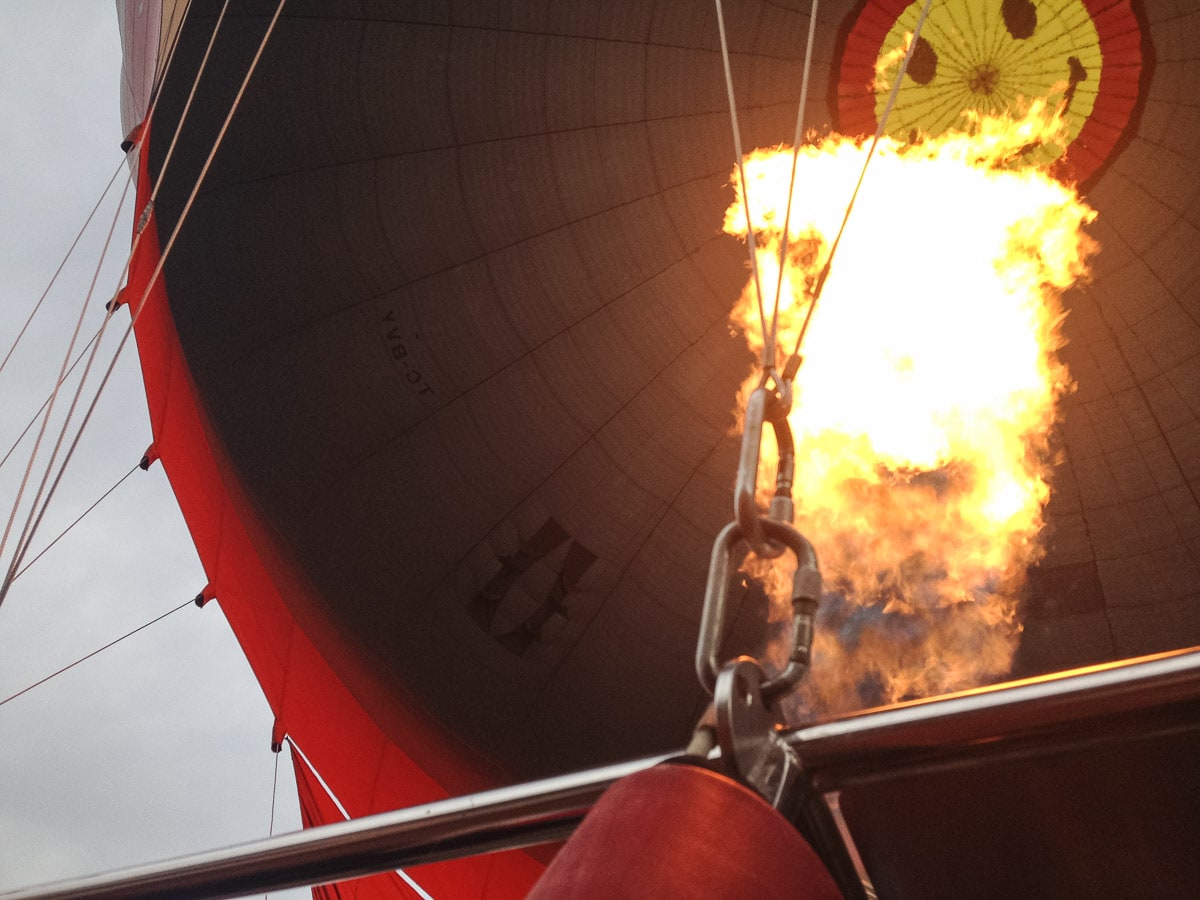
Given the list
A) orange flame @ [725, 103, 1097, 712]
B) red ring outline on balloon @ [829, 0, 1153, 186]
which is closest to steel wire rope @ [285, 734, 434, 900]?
orange flame @ [725, 103, 1097, 712]

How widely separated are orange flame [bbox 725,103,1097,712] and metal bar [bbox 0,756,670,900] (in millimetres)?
4595

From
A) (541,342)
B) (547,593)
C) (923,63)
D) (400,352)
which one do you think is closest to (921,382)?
(923,63)

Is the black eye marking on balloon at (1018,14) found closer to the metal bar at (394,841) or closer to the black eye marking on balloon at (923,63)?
the black eye marking on balloon at (923,63)

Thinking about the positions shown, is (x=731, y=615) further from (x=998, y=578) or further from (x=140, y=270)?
(x=140, y=270)

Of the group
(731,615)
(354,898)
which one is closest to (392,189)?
(731,615)

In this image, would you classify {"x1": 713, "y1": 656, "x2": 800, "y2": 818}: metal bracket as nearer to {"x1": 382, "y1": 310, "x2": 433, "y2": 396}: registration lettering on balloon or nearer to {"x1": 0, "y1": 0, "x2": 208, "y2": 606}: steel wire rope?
{"x1": 0, "y1": 0, "x2": 208, "y2": 606}: steel wire rope

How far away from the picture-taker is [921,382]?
19.5 ft

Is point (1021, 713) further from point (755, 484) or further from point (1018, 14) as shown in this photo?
point (1018, 14)

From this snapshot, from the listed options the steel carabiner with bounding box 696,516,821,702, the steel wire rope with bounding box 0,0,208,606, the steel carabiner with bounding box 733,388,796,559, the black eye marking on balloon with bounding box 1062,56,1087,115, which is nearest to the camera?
the steel carabiner with bounding box 696,516,821,702

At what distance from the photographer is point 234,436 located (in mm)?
5664

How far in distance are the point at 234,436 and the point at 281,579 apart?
2.63 feet

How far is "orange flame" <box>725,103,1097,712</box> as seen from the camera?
555 centimetres

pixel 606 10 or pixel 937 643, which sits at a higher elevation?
pixel 606 10

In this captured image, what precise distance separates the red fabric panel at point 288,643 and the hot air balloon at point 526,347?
2cm
